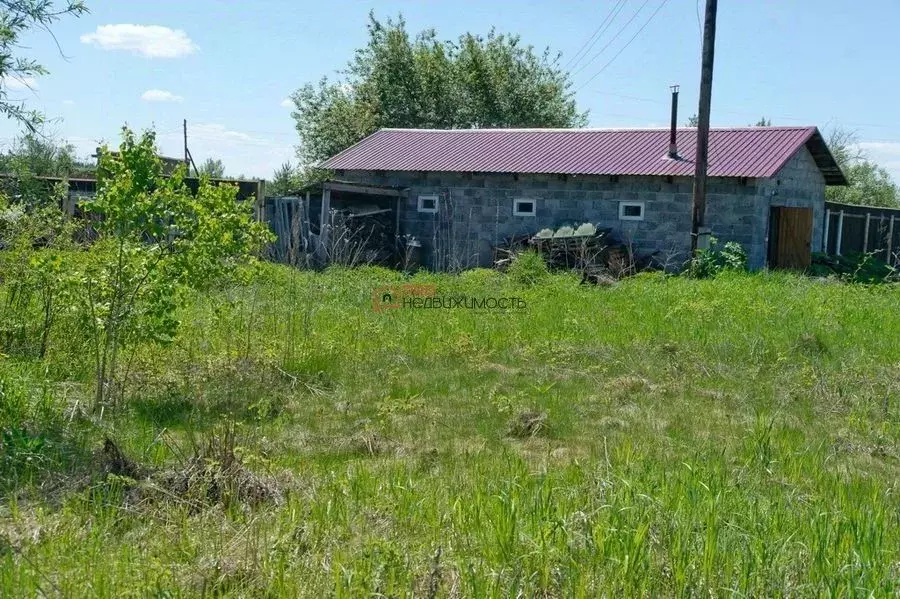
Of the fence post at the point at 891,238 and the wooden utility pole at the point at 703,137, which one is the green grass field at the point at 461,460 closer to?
the wooden utility pole at the point at 703,137

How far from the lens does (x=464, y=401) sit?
8.38m

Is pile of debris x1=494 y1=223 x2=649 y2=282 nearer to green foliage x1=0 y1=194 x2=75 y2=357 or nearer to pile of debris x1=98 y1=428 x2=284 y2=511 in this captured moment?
green foliage x1=0 y1=194 x2=75 y2=357

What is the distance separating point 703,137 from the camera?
1905 cm

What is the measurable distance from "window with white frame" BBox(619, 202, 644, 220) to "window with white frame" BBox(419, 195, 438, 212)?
16.9ft

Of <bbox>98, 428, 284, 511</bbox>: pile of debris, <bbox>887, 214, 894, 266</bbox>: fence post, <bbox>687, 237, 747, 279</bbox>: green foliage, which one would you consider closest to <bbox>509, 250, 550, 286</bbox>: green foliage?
<bbox>687, 237, 747, 279</bbox>: green foliage

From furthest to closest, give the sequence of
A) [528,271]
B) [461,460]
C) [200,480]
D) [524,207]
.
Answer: [524,207], [528,271], [461,460], [200,480]

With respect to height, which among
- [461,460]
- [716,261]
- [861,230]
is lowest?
[461,460]

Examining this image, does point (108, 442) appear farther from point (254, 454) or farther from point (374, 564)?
point (374, 564)

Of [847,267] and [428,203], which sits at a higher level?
[428,203]

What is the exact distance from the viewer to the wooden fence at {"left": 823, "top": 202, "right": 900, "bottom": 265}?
25.2 meters

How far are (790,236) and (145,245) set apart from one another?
17.4m

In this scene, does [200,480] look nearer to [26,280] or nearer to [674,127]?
[26,280]

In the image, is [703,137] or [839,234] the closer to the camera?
[703,137]

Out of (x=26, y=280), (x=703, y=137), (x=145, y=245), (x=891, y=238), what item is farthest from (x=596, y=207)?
(x=145, y=245)
